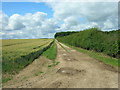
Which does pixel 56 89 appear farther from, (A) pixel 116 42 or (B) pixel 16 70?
(A) pixel 116 42

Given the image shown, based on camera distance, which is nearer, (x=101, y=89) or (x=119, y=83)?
(x=101, y=89)

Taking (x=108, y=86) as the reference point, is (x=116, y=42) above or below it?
above

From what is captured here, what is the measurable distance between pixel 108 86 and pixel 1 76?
6075mm

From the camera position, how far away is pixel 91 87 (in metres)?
5.34

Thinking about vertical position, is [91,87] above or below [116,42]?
below

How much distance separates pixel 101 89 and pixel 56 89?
76.7 inches

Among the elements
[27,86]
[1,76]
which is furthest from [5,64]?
[27,86]

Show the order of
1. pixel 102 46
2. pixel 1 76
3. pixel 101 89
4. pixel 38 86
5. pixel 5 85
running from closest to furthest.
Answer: pixel 101 89 → pixel 38 86 → pixel 5 85 → pixel 1 76 → pixel 102 46

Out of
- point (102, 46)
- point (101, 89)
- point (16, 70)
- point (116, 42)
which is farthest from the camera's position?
point (102, 46)

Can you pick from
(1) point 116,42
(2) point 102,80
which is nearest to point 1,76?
(2) point 102,80

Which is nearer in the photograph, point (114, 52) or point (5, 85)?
point (5, 85)

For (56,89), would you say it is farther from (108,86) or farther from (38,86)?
(108,86)

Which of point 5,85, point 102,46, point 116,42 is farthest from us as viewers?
point 102,46

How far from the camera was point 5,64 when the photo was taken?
9.00 m
